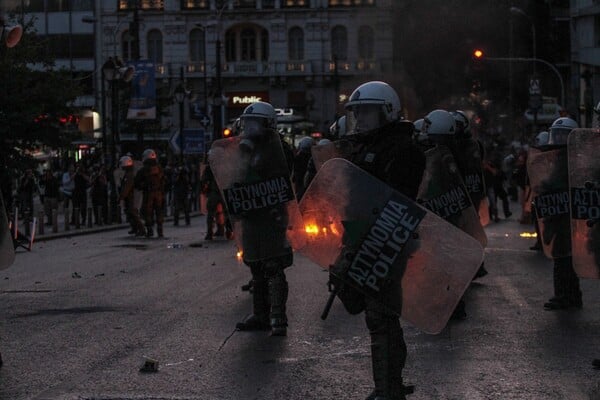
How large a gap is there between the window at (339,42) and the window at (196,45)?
811 cm

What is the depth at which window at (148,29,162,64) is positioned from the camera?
73250mm

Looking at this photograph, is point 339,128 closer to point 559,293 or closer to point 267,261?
point 559,293

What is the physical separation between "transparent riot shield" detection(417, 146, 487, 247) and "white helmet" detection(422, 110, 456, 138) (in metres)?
0.16

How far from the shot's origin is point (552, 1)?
71.0 m

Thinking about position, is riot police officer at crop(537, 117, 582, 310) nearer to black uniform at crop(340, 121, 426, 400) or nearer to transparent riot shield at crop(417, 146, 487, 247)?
transparent riot shield at crop(417, 146, 487, 247)

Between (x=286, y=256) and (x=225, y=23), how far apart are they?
Result: 2569 inches

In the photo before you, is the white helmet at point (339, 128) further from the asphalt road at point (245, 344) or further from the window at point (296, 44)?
the window at point (296, 44)

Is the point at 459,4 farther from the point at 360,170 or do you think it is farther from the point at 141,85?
the point at 360,170

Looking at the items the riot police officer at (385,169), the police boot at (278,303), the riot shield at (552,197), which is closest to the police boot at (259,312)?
the police boot at (278,303)

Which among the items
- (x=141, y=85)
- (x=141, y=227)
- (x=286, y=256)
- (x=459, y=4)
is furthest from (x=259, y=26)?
(x=286, y=256)

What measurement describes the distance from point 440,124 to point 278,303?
100 inches

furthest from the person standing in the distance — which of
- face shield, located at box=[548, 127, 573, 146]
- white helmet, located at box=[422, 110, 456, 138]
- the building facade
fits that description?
the building facade

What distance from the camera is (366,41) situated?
58.8m

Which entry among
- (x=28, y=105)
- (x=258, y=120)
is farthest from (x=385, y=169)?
(x=28, y=105)
